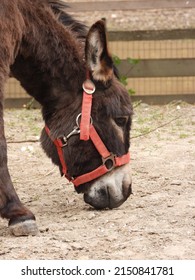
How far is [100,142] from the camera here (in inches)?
195

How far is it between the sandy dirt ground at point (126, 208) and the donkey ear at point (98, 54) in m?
1.00

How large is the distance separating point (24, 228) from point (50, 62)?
1235 mm

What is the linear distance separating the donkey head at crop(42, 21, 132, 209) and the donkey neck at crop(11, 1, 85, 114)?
0.41 ft

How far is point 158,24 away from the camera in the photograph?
16.3 metres

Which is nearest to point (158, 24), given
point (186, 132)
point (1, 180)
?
point (186, 132)

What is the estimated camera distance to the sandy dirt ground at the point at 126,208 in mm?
4277

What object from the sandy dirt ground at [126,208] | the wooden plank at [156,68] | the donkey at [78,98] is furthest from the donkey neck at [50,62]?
the wooden plank at [156,68]

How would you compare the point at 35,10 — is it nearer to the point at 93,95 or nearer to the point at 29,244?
the point at 93,95

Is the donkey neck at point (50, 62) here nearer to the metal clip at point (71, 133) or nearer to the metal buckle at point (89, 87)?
the metal buckle at point (89, 87)

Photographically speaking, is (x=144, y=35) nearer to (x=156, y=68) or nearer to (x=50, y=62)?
(x=156, y=68)

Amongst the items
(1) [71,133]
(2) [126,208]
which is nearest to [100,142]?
(1) [71,133]

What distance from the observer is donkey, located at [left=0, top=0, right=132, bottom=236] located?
493 centimetres
